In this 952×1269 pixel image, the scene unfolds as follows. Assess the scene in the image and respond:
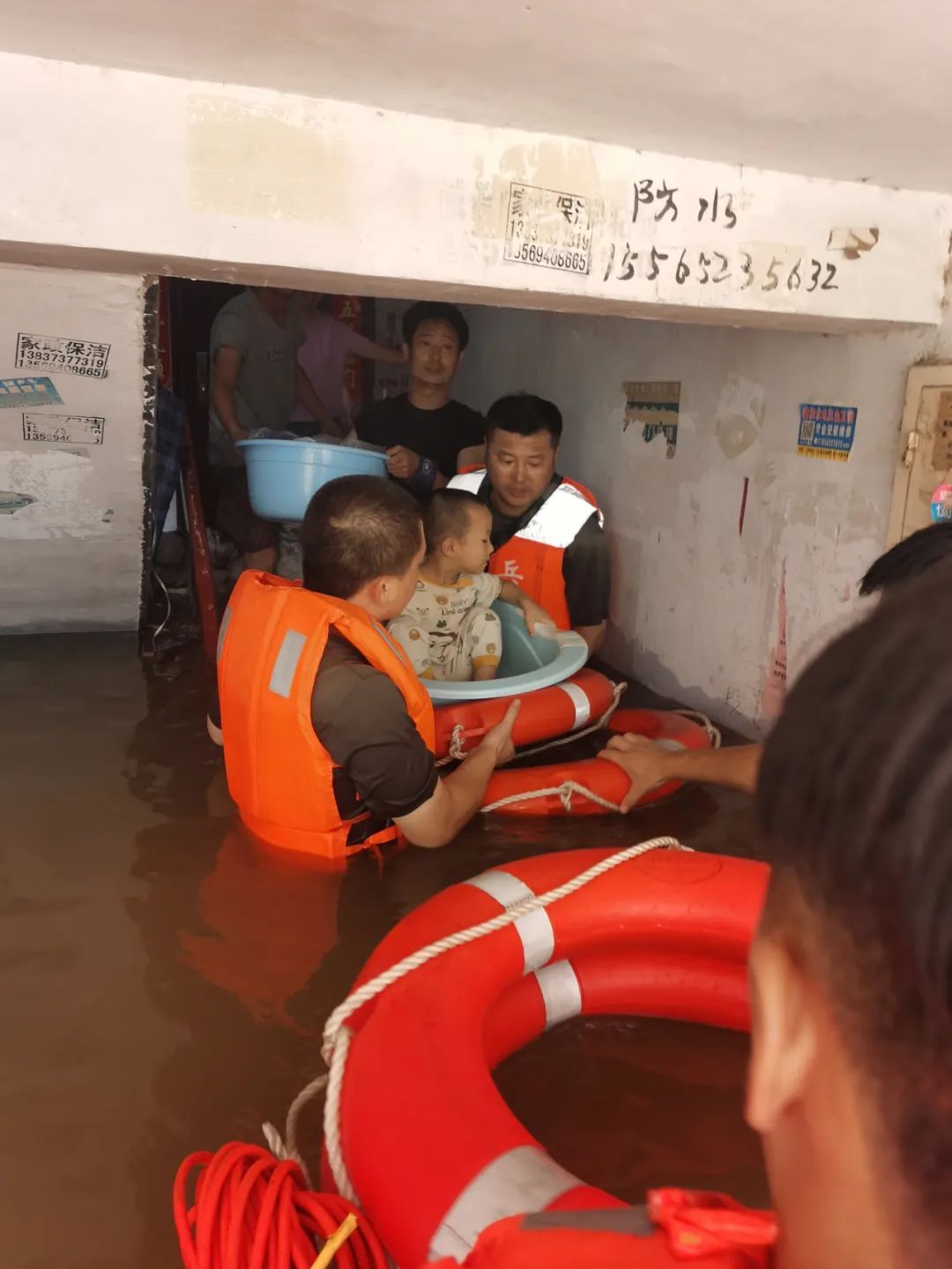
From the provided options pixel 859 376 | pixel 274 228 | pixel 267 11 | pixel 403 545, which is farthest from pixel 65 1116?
pixel 859 376

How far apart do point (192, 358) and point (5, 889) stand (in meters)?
3.46

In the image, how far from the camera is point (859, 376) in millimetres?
2064

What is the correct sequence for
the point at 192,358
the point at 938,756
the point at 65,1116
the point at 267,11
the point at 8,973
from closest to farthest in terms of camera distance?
the point at 938,756
the point at 267,11
the point at 65,1116
the point at 8,973
the point at 192,358

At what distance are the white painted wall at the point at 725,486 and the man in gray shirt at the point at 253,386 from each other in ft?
3.55

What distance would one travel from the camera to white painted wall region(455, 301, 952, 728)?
2.08m

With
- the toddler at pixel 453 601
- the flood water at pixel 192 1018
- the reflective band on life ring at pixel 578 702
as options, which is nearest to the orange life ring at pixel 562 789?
the flood water at pixel 192 1018

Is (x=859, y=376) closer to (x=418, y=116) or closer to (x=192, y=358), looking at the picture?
(x=418, y=116)

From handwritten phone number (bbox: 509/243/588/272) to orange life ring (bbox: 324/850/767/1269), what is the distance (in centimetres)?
95

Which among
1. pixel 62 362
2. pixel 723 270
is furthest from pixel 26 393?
pixel 723 270

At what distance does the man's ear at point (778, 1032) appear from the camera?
0.36 metres

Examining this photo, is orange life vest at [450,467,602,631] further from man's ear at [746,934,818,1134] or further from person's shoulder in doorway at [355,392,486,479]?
man's ear at [746,934,818,1134]

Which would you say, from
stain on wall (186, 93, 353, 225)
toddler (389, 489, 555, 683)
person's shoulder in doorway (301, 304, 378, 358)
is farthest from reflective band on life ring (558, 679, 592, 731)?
person's shoulder in doorway (301, 304, 378, 358)

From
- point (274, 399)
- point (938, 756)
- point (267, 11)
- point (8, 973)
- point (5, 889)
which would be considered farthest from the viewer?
point (274, 399)

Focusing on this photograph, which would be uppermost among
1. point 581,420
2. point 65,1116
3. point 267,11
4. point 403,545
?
point 267,11
